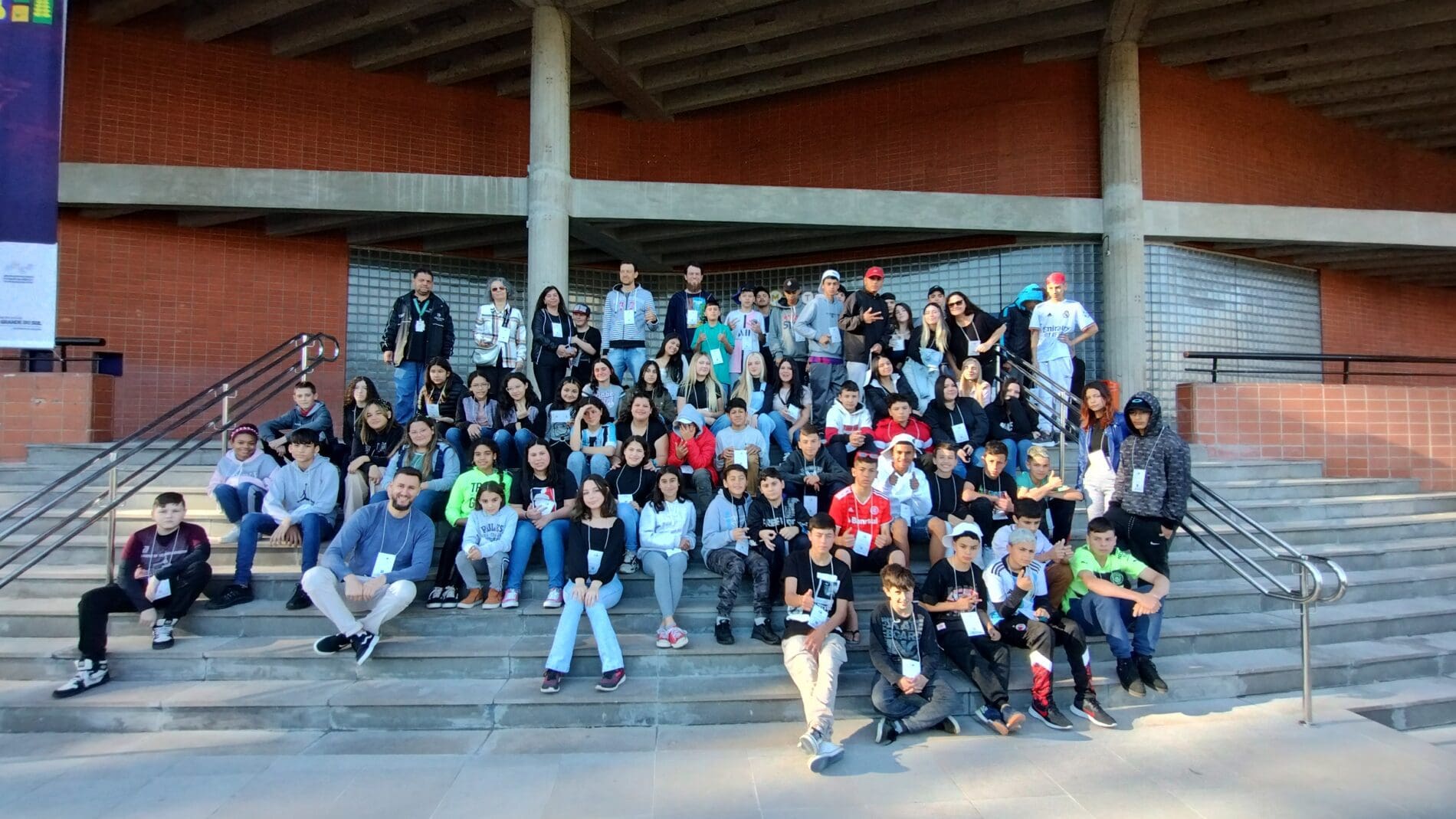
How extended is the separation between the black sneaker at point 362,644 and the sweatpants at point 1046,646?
4.09 meters

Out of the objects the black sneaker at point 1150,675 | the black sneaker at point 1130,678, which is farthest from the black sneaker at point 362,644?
the black sneaker at point 1150,675

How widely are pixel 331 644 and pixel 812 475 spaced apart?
3635 mm

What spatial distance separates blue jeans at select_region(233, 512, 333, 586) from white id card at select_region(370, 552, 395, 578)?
66cm

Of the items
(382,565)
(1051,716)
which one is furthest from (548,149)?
(1051,716)

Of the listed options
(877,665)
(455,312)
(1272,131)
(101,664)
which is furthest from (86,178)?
(1272,131)

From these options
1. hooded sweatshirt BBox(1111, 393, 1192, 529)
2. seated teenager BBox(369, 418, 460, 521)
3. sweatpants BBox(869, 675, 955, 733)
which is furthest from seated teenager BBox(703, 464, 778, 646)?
hooded sweatshirt BBox(1111, 393, 1192, 529)

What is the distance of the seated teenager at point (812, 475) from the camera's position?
244 inches

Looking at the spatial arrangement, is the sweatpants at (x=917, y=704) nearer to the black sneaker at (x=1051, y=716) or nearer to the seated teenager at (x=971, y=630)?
the seated teenager at (x=971, y=630)

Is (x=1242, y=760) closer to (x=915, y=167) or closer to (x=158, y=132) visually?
(x=915, y=167)

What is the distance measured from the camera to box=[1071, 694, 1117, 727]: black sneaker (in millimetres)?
4613

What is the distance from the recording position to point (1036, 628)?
189 inches

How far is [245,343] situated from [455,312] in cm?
295

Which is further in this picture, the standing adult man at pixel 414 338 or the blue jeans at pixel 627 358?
the blue jeans at pixel 627 358

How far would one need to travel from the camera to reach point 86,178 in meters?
9.55
